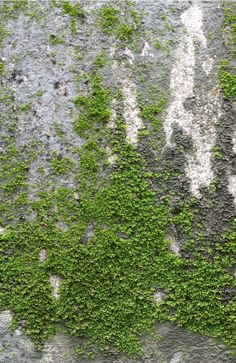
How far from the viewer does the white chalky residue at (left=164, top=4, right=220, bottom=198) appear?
4.72ft

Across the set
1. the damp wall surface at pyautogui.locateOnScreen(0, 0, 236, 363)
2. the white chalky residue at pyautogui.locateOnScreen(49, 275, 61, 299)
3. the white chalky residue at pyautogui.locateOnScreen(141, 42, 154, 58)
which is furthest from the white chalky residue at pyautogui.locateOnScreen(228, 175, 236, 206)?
the white chalky residue at pyautogui.locateOnScreen(49, 275, 61, 299)

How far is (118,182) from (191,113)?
375mm

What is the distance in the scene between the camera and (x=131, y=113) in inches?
57.4

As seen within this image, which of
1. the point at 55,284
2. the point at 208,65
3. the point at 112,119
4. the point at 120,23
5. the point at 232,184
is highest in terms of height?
the point at 120,23

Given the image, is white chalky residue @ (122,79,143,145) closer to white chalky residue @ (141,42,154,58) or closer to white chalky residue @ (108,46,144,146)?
white chalky residue @ (108,46,144,146)

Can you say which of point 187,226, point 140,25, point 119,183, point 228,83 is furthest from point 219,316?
point 140,25

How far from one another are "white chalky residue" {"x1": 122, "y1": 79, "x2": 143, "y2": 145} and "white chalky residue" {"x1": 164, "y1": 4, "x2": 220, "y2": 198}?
0.37 ft

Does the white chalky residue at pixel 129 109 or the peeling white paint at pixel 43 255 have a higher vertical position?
the white chalky residue at pixel 129 109

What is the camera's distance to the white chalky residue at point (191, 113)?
1439 millimetres

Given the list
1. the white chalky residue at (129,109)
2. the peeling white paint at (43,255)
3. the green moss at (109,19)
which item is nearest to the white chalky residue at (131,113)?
the white chalky residue at (129,109)

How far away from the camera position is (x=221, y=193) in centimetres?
143

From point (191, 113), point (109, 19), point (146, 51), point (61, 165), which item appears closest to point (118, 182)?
point (61, 165)

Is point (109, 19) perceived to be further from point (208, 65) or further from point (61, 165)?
point (61, 165)

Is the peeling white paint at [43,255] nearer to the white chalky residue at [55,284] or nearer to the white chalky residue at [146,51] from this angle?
the white chalky residue at [55,284]
